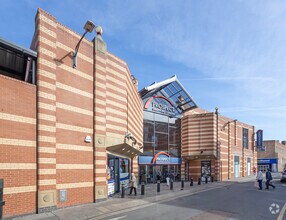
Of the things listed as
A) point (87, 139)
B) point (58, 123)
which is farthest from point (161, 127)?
point (58, 123)

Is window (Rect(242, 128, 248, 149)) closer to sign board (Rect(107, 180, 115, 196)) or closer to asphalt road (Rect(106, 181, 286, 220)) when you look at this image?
asphalt road (Rect(106, 181, 286, 220))

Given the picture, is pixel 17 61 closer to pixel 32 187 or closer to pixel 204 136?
pixel 32 187

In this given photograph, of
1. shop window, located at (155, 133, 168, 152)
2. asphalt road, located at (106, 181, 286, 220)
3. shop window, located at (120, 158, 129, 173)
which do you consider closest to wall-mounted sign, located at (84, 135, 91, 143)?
asphalt road, located at (106, 181, 286, 220)

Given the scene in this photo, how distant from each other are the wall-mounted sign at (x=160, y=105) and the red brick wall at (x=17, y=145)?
1504 centimetres

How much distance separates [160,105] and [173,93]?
6.99ft

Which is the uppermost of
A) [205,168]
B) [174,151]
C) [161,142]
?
[161,142]

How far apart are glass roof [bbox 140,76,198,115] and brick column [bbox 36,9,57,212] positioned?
40.7ft

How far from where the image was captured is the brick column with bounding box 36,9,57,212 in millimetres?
10180

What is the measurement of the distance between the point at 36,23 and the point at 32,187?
22.9 feet

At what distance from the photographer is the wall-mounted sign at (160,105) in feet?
81.1

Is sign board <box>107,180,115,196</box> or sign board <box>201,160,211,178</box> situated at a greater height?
sign board <box>107,180,115,196</box>

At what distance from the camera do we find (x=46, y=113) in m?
10.6

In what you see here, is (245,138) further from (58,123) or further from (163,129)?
(58,123)

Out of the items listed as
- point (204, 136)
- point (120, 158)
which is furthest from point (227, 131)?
point (120, 158)
